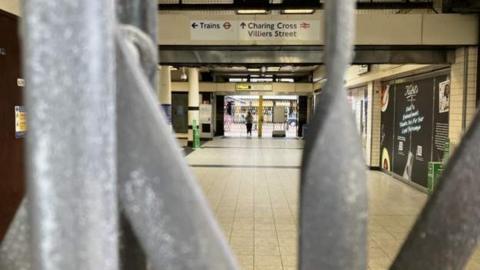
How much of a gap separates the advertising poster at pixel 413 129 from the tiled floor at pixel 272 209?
0.38 meters

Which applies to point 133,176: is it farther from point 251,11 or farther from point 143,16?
point 251,11

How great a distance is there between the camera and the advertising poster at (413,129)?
8881 millimetres

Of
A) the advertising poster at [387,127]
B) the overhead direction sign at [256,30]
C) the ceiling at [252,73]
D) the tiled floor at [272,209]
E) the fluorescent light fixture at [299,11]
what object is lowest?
the tiled floor at [272,209]

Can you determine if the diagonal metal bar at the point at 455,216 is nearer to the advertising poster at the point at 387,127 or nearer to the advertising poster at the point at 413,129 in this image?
the advertising poster at the point at 413,129

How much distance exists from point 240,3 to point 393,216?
11.9ft

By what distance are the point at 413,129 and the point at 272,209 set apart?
3.96 metres

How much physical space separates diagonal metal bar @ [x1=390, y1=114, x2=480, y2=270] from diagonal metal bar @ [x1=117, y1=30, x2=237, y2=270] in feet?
1.03

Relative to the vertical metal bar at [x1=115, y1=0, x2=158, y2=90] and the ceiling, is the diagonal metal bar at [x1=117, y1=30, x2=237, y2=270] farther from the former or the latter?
the ceiling

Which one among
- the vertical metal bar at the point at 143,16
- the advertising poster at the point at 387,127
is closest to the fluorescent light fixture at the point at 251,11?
the advertising poster at the point at 387,127

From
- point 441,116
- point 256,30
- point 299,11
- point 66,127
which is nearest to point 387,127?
point 441,116

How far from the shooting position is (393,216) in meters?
6.84

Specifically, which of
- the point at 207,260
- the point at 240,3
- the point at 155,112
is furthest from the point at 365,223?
the point at 240,3

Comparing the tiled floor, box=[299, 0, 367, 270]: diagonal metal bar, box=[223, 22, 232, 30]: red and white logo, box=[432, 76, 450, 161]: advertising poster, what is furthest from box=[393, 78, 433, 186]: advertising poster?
box=[299, 0, 367, 270]: diagonal metal bar

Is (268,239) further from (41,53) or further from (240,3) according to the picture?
(41,53)
